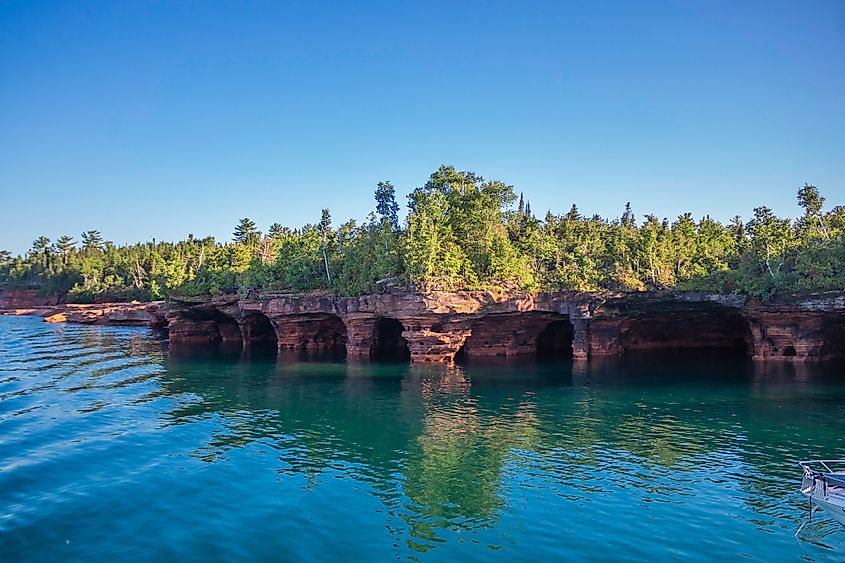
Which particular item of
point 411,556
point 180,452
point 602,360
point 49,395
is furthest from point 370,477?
point 602,360

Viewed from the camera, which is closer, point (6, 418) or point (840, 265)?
point (6, 418)

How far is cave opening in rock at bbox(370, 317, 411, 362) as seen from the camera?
51188 mm

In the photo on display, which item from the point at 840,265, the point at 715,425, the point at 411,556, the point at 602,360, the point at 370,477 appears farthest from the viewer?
the point at 602,360

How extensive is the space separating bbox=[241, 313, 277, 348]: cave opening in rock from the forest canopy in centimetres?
417

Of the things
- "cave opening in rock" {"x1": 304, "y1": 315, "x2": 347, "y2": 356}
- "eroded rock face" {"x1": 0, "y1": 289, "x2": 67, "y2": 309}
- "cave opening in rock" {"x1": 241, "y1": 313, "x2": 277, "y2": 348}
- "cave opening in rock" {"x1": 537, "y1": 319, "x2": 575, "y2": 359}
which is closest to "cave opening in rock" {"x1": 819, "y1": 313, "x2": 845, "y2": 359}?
"cave opening in rock" {"x1": 537, "y1": 319, "x2": 575, "y2": 359}

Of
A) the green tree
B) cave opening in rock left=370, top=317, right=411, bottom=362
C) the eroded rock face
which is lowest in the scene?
cave opening in rock left=370, top=317, right=411, bottom=362

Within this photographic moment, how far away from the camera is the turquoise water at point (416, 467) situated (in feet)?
49.8

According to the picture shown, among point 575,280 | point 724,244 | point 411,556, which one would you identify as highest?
point 724,244

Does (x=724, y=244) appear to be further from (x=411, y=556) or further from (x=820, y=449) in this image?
(x=411, y=556)

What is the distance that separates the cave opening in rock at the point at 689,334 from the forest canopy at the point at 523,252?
16.2 ft

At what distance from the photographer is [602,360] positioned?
47.7 m

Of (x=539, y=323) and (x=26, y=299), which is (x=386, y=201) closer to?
(x=539, y=323)

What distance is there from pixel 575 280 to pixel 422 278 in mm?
11879

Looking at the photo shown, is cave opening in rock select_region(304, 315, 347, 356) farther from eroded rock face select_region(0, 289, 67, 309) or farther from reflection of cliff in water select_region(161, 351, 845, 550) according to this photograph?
eroded rock face select_region(0, 289, 67, 309)
